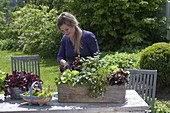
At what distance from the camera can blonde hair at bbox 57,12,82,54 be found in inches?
135

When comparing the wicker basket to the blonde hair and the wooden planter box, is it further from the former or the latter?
the blonde hair

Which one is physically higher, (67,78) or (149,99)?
(67,78)

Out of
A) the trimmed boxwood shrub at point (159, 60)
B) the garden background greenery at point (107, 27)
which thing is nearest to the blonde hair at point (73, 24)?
the trimmed boxwood shrub at point (159, 60)

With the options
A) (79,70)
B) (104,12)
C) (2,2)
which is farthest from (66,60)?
(2,2)

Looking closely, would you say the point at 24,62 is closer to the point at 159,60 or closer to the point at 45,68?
the point at 159,60

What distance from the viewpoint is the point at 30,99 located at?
2758 millimetres

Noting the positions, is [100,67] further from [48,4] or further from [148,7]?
[48,4]

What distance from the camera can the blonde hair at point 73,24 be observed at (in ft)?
11.2

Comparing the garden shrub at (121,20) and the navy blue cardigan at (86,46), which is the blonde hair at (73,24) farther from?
the garden shrub at (121,20)

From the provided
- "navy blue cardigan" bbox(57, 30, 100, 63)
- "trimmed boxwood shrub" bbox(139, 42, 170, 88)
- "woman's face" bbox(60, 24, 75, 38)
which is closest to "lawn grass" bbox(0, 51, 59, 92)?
"trimmed boxwood shrub" bbox(139, 42, 170, 88)

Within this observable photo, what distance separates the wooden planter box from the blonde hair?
0.88 m

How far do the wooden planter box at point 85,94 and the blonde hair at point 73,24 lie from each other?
0.88 meters

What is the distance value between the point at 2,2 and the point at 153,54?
11855 mm

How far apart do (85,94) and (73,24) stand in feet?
3.13
